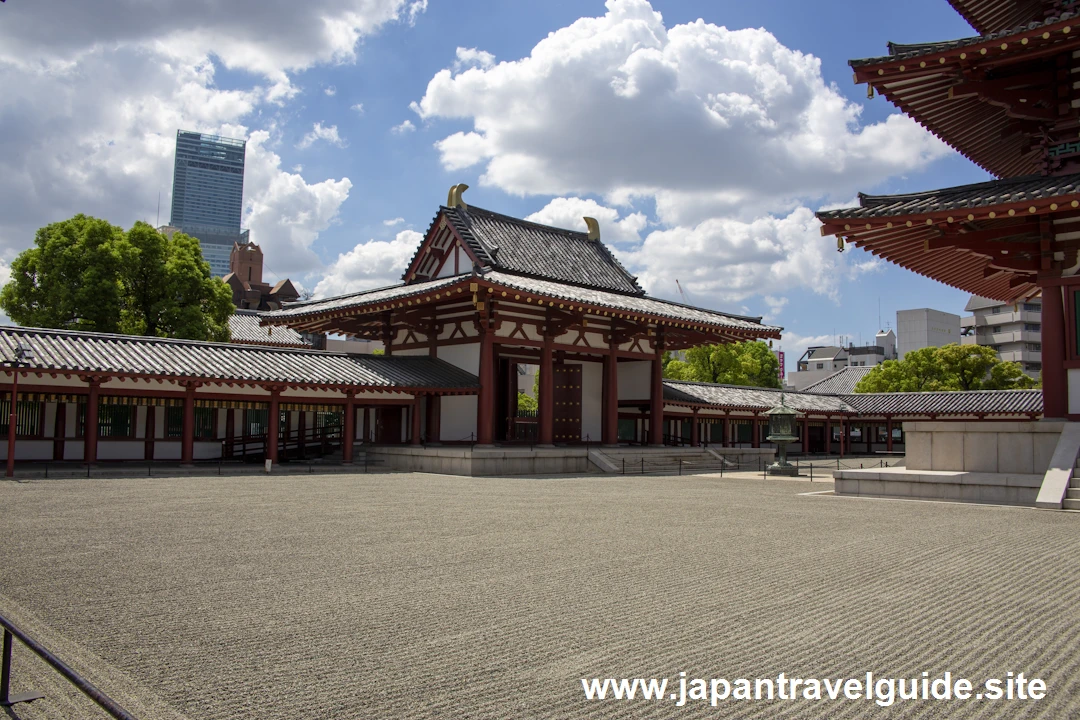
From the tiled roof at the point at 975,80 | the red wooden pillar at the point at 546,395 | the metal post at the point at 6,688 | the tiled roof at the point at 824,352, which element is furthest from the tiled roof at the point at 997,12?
A: the tiled roof at the point at 824,352

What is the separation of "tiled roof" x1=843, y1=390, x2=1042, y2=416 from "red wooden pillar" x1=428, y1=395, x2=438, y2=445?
2715 centimetres

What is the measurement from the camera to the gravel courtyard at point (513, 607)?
425 centimetres

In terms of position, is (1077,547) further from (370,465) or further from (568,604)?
(370,465)

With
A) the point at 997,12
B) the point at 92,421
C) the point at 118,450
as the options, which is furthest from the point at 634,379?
the point at 92,421

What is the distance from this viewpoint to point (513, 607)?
6.05m

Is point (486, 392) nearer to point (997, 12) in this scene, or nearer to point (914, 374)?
point (997, 12)

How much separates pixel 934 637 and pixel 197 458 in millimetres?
21911

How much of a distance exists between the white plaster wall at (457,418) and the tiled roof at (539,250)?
4614 millimetres

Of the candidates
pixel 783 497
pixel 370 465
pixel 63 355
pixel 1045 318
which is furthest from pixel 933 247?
pixel 63 355

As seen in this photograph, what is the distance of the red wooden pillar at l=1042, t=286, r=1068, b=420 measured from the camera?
13852mm

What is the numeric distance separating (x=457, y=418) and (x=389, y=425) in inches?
114

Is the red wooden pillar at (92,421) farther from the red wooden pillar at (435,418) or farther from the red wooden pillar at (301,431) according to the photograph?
the red wooden pillar at (435,418)

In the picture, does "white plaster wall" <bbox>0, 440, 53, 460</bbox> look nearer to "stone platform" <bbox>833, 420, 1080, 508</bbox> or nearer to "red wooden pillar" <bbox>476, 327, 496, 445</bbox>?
"red wooden pillar" <bbox>476, 327, 496, 445</bbox>

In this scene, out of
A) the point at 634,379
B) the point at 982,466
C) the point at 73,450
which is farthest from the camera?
the point at 634,379
